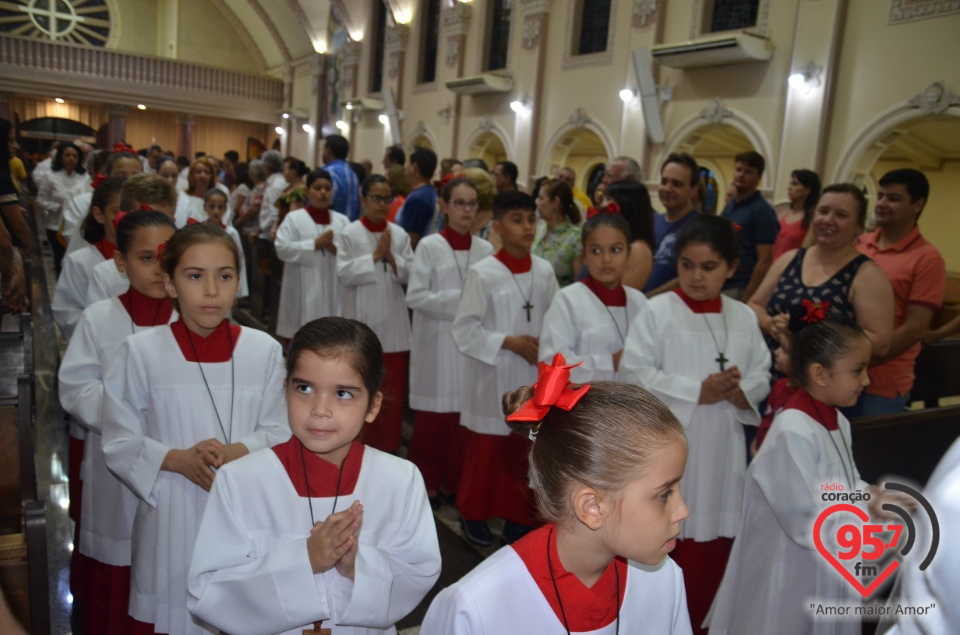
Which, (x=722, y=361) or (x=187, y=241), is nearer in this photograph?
(x=187, y=241)

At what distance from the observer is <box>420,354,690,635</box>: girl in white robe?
1.39m

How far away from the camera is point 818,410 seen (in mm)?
2494

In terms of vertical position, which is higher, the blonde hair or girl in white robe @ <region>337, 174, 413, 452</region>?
the blonde hair

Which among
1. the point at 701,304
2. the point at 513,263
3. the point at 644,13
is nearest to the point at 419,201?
the point at 513,263

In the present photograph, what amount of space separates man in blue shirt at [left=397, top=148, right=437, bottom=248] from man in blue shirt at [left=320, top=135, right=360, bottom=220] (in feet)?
5.08

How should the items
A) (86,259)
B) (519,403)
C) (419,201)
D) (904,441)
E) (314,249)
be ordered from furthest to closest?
(314,249) < (419,201) < (86,259) < (904,441) < (519,403)

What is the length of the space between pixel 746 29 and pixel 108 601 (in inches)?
383

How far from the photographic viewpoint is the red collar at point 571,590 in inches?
56.6

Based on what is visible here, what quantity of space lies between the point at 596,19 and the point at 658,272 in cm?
990

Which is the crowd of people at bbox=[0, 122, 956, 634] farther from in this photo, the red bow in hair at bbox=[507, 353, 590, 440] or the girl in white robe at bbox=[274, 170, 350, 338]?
the girl in white robe at bbox=[274, 170, 350, 338]

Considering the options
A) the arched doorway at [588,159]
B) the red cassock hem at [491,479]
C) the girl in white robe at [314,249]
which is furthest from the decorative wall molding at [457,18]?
the red cassock hem at [491,479]

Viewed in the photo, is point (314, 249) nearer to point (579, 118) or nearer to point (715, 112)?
point (715, 112)

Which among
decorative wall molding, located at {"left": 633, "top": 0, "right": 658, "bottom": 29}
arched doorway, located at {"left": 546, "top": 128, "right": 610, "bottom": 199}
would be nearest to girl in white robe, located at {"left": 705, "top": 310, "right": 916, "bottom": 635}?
decorative wall molding, located at {"left": 633, "top": 0, "right": 658, "bottom": 29}

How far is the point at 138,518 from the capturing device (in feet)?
7.75
